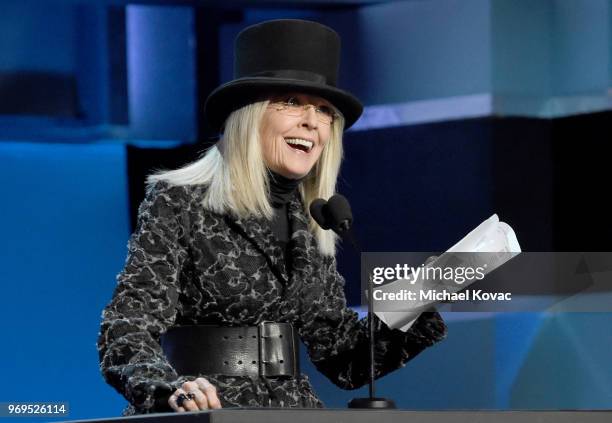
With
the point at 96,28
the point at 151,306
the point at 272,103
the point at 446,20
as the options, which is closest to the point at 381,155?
the point at 446,20

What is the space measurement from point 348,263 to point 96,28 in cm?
108

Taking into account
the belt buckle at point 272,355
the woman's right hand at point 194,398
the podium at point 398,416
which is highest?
the belt buckle at point 272,355

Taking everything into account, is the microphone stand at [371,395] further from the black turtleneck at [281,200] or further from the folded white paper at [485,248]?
the black turtleneck at [281,200]

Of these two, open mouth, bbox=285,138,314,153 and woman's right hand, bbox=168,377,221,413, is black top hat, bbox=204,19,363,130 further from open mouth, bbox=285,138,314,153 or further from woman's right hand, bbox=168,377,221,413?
woman's right hand, bbox=168,377,221,413

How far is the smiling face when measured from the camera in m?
2.46

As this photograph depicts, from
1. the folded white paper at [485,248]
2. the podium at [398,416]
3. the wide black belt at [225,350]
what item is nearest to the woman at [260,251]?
the wide black belt at [225,350]

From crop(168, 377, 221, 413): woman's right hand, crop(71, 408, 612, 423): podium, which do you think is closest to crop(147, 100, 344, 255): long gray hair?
crop(168, 377, 221, 413): woman's right hand

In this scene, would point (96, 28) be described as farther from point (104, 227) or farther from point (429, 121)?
point (429, 121)

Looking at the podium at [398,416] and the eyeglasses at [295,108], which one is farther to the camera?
the eyeglasses at [295,108]

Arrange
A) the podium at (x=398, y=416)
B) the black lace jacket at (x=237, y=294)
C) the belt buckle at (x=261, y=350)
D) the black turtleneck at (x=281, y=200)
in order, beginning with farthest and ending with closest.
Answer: the black turtleneck at (x=281, y=200), the belt buckle at (x=261, y=350), the black lace jacket at (x=237, y=294), the podium at (x=398, y=416)

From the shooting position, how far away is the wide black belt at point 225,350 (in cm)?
236

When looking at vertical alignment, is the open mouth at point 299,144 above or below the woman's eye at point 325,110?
below

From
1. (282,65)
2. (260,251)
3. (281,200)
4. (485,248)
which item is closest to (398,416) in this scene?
(485,248)

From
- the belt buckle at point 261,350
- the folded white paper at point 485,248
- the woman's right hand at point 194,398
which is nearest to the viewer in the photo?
the woman's right hand at point 194,398
